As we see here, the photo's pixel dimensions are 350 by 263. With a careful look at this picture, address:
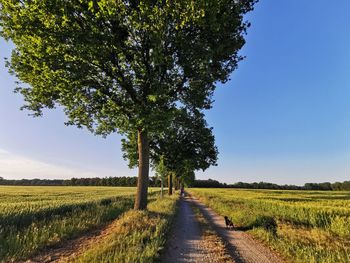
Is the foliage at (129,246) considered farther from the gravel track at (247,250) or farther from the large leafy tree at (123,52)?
the large leafy tree at (123,52)

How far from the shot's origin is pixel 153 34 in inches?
475

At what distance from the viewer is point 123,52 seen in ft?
44.2

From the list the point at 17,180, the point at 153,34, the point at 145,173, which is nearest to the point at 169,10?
the point at 153,34

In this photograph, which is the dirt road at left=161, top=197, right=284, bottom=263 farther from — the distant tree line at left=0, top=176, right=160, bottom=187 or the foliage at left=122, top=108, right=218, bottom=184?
the distant tree line at left=0, top=176, right=160, bottom=187

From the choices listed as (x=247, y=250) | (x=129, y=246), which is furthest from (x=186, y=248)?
(x=129, y=246)

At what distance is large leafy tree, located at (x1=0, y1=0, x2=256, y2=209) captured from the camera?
1166 centimetres

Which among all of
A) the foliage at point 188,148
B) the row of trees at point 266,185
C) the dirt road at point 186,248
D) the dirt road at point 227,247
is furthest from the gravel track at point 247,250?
the row of trees at point 266,185

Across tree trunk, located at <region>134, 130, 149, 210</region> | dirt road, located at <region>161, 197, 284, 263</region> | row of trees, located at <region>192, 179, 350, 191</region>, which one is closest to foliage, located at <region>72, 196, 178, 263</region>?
dirt road, located at <region>161, 197, 284, 263</region>

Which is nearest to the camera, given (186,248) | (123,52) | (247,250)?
(247,250)

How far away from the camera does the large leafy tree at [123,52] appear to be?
38.2 feet

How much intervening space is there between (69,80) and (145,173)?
696 centimetres

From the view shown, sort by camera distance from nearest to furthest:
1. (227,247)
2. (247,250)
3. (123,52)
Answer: (247,250), (227,247), (123,52)

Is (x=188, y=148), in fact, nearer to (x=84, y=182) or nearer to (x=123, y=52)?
(x=123, y=52)

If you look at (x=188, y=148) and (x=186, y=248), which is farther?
(x=188, y=148)
